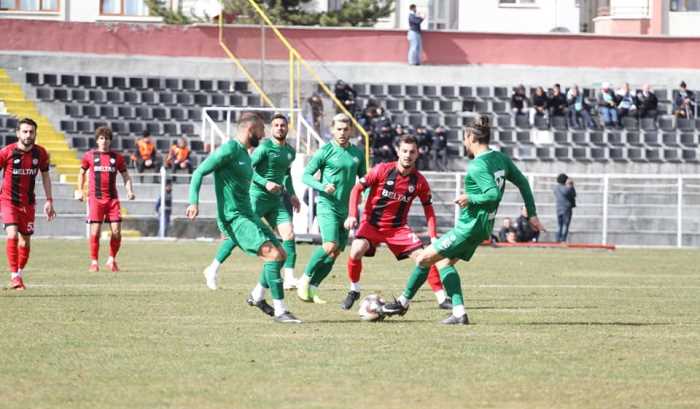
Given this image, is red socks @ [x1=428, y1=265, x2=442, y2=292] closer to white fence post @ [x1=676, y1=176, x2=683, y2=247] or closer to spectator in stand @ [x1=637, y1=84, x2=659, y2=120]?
white fence post @ [x1=676, y1=176, x2=683, y2=247]

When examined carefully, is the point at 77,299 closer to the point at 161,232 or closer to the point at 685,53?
the point at 161,232

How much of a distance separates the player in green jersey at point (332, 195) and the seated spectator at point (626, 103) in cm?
2919

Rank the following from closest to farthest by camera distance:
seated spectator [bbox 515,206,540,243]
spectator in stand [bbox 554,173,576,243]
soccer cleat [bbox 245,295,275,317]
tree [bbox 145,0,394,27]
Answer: soccer cleat [bbox 245,295,275,317] < seated spectator [bbox 515,206,540,243] < spectator in stand [bbox 554,173,576,243] < tree [bbox 145,0,394,27]

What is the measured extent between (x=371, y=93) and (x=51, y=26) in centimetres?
964

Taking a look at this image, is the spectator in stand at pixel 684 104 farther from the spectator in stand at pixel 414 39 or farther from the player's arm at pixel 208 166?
the player's arm at pixel 208 166

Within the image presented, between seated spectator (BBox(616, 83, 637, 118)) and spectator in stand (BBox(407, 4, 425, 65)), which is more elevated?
spectator in stand (BBox(407, 4, 425, 65))

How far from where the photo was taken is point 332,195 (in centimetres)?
1650

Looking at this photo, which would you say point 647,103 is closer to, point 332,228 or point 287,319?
point 332,228

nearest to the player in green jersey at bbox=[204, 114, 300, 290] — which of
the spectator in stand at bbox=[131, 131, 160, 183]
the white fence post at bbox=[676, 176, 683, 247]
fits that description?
the spectator in stand at bbox=[131, 131, 160, 183]

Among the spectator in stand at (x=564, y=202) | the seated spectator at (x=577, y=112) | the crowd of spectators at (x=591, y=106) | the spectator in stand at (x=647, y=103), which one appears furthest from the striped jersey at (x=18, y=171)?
the spectator in stand at (x=647, y=103)

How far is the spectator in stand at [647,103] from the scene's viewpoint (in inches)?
1777

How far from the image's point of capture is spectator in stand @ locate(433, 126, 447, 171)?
135 ft

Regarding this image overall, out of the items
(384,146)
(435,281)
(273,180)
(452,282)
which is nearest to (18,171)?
(273,180)

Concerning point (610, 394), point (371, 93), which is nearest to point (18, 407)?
point (610, 394)
